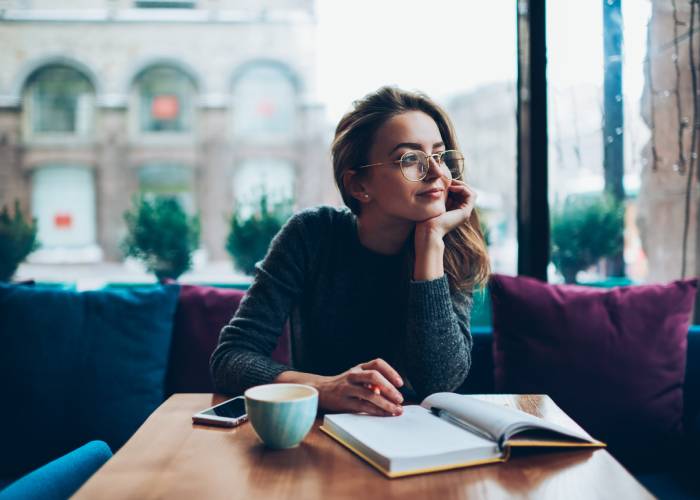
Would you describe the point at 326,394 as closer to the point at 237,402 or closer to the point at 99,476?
the point at 237,402

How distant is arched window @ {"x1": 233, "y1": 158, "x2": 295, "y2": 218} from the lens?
268 cm

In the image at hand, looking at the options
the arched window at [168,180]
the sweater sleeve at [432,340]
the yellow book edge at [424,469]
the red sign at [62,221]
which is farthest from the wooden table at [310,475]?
the red sign at [62,221]

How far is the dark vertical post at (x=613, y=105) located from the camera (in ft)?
7.62

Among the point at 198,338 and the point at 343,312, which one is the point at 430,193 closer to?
the point at 343,312

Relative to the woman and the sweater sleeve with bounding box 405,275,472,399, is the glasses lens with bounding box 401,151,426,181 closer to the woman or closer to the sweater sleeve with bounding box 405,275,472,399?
the woman

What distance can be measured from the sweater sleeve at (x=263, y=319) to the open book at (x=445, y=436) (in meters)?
0.29

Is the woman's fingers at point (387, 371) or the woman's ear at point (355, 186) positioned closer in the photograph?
the woman's fingers at point (387, 371)

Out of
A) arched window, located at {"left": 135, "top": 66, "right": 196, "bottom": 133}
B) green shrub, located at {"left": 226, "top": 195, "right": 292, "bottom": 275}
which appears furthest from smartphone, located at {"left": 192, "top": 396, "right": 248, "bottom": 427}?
arched window, located at {"left": 135, "top": 66, "right": 196, "bottom": 133}

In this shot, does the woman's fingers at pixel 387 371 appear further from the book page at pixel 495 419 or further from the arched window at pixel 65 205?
the arched window at pixel 65 205

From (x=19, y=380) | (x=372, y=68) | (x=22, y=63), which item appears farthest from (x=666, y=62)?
(x=22, y=63)

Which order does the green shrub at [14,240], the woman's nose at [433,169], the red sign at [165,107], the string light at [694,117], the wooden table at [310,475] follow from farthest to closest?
the red sign at [165,107] < the green shrub at [14,240] < the string light at [694,117] < the woman's nose at [433,169] < the wooden table at [310,475]

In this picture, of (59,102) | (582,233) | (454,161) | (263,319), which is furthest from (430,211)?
(59,102)

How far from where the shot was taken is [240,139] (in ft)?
10.8

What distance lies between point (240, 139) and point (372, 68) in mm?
961
